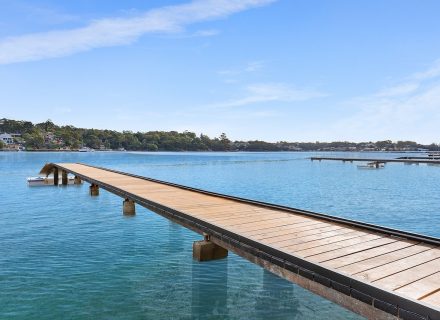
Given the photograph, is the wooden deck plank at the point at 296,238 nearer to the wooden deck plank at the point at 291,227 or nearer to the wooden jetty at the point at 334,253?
the wooden jetty at the point at 334,253

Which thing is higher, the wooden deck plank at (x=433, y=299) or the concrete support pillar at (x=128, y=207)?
the wooden deck plank at (x=433, y=299)

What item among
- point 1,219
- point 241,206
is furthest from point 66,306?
point 1,219

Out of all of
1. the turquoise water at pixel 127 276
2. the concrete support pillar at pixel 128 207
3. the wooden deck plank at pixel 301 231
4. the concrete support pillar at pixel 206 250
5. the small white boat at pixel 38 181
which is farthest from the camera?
the small white boat at pixel 38 181

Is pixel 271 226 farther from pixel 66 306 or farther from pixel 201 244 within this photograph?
pixel 66 306

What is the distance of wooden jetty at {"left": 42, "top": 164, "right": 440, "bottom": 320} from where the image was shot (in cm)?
515

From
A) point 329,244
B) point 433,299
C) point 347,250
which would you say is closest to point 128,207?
point 329,244

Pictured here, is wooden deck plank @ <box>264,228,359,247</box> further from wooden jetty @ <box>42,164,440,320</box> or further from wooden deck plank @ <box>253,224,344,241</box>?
wooden deck plank @ <box>253,224,344,241</box>

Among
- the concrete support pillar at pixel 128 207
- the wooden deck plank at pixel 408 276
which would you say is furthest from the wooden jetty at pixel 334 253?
the concrete support pillar at pixel 128 207

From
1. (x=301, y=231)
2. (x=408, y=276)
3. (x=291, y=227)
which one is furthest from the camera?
(x=291, y=227)

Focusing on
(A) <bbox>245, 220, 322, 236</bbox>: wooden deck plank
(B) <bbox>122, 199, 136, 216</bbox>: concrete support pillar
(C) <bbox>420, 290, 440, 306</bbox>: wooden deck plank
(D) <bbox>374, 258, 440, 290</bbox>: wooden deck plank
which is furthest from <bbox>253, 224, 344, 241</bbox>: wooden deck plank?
(B) <bbox>122, 199, 136, 216</bbox>: concrete support pillar

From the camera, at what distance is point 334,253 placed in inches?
282

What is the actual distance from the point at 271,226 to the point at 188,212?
3380 millimetres

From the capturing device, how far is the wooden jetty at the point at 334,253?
16.9 feet

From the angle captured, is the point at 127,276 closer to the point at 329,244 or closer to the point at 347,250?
the point at 329,244
